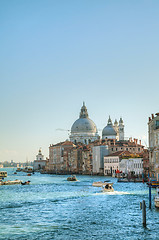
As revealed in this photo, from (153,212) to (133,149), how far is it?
285ft

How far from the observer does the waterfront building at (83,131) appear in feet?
558

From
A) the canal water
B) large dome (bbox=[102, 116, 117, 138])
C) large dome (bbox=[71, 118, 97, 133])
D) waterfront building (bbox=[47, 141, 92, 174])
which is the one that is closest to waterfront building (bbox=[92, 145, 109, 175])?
waterfront building (bbox=[47, 141, 92, 174])

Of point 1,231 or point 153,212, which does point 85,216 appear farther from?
point 1,231

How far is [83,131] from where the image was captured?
170125mm

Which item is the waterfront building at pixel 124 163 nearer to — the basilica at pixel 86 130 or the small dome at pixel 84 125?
the basilica at pixel 86 130

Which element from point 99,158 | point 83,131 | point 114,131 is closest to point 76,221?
point 99,158

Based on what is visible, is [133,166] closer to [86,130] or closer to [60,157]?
[60,157]

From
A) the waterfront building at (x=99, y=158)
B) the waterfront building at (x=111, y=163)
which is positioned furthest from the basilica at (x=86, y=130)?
the waterfront building at (x=111, y=163)

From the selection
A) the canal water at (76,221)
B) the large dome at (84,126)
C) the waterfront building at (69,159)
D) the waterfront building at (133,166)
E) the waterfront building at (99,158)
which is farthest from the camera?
the large dome at (84,126)

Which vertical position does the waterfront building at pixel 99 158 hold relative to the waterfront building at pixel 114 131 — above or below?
below

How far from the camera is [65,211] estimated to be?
100.0 feet

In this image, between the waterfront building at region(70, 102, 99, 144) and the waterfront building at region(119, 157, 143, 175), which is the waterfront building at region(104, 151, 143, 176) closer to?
the waterfront building at region(119, 157, 143, 175)

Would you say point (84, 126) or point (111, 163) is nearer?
point (111, 163)

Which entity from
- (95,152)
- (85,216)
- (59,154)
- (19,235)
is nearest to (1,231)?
(19,235)
